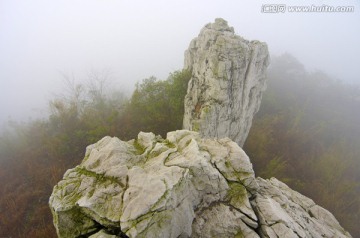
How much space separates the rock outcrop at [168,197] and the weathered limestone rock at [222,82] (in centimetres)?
544

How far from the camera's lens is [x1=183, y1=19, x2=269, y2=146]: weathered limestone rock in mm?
12484

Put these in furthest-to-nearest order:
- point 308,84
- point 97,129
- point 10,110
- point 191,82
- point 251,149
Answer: point 10,110, point 308,84, point 251,149, point 97,129, point 191,82

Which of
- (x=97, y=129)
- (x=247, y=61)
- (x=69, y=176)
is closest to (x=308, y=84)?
(x=247, y=61)

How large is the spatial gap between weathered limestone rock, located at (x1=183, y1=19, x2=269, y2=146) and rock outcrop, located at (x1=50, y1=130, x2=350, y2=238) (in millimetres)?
5443

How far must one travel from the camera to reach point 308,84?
3328 cm

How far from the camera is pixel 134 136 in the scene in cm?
1664

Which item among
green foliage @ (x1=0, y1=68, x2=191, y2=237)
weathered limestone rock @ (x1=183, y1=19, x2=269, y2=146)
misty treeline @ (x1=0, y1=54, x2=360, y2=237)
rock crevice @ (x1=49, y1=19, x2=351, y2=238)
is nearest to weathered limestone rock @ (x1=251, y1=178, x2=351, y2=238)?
rock crevice @ (x1=49, y1=19, x2=351, y2=238)

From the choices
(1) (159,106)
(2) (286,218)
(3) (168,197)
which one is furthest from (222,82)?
(3) (168,197)

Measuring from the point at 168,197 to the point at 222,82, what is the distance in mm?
8882

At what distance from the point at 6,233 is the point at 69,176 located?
9.46 meters

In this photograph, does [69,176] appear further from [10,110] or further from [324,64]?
[324,64]

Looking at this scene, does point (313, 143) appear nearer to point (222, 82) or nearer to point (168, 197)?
point (222, 82)

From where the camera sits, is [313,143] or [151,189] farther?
[313,143]

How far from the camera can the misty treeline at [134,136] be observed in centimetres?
1397
